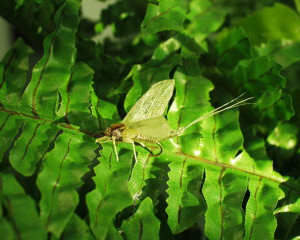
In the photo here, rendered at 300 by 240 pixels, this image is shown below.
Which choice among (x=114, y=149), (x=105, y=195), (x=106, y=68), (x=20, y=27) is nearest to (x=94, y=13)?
(x=20, y=27)

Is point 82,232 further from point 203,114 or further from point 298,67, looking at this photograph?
point 298,67

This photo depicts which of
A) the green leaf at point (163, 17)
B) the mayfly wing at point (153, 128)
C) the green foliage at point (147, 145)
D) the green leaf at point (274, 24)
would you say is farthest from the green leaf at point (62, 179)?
the green leaf at point (274, 24)

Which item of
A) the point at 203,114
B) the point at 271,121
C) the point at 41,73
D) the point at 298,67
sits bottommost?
the point at 298,67

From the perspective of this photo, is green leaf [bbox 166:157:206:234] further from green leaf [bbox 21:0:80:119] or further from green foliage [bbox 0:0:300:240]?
green leaf [bbox 21:0:80:119]

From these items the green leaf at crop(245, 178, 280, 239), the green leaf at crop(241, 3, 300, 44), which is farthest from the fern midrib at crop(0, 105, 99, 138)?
the green leaf at crop(241, 3, 300, 44)

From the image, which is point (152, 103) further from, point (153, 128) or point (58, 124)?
point (58, 124)

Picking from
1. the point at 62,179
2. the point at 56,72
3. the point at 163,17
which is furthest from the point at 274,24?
the point at 62,179

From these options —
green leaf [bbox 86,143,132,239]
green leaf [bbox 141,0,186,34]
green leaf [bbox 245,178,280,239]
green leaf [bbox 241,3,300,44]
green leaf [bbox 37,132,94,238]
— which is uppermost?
green leaf [bbox 141,0,186,34]
